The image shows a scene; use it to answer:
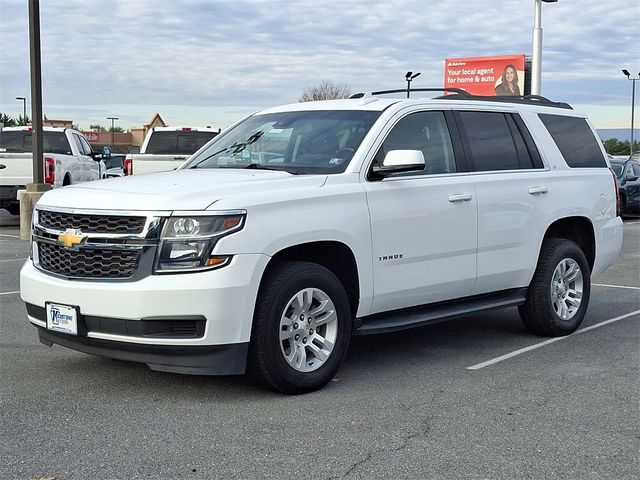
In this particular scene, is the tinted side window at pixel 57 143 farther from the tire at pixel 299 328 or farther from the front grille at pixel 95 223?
the tire at pixel 299 328

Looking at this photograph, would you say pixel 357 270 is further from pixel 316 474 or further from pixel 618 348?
pixel 618 348

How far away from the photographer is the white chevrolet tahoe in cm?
495

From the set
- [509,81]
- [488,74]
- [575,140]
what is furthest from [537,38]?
[488,74]

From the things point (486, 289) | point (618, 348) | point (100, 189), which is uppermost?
point (100, 189)

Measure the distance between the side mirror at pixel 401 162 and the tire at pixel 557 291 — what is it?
6.47 ft

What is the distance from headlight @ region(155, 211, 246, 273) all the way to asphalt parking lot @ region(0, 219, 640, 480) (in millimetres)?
860

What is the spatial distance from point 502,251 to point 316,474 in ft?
10.4

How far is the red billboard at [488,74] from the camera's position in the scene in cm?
5903

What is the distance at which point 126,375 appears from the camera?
5781mm

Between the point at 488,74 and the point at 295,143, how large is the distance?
57.6 m

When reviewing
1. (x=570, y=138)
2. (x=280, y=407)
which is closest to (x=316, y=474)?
(x=280, y=407)

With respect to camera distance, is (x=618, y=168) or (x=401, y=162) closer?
(x=401, y=162)

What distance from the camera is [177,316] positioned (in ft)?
16.0

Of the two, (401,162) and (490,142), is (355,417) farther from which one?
(490,142)
